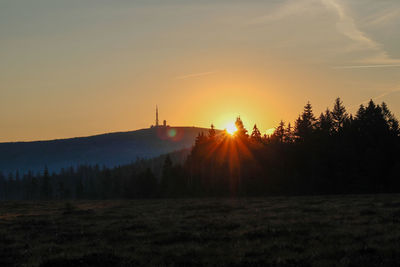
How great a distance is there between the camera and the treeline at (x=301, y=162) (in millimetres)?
66625

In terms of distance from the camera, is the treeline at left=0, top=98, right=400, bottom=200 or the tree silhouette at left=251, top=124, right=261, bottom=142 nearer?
the treeline at left=0, top=98, right=400, bottom=200

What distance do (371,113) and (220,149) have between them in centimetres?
4074

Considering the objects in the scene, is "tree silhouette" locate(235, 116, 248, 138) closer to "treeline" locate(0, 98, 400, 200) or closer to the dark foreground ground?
"treeline" locate(0, 98, 400, 200)

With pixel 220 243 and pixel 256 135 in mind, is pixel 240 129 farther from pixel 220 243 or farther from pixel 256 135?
pixel 220 243

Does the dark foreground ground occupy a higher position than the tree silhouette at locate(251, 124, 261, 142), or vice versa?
the tree silhouette at locate(251, 124, 261, 142)

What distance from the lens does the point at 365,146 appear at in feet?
228

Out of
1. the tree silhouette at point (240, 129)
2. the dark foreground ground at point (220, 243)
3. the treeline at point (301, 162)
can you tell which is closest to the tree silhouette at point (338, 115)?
the treeline at point (301, 162)

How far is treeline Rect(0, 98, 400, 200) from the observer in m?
66.6

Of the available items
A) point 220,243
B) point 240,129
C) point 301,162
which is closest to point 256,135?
point 240,129

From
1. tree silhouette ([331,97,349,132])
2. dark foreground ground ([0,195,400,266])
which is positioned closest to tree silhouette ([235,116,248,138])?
tree silhouette ([331,97,349,132])

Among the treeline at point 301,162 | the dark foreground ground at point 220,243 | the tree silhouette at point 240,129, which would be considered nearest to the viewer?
the dark foreground ground at point 220,243

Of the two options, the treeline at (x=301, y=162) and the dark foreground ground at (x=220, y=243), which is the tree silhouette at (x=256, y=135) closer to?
the treeline at (x=301, y=162)

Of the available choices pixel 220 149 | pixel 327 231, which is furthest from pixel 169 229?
pixel 220 149

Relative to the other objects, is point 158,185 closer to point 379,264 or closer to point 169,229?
point 169,229
